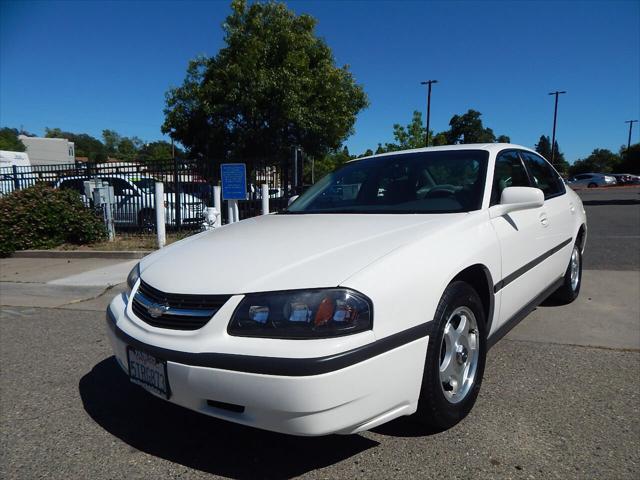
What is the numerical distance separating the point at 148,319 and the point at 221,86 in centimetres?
1565

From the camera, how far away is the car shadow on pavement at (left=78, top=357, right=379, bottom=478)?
2.16m

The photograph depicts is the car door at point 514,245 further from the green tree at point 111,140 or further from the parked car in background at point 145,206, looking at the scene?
the green tree at point 111,140

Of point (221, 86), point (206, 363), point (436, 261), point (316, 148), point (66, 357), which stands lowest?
point (66, 357)

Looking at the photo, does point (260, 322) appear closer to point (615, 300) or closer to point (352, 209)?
point (352, 209)

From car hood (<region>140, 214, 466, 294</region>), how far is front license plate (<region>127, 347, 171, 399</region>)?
0.32m

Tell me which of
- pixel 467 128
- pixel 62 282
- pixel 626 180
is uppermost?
pixel 467 128

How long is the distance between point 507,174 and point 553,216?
73cm

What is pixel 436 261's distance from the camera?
217 centimetres

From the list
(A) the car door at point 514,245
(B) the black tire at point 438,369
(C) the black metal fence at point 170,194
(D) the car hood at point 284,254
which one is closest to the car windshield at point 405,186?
(A) the car door at point 514,245

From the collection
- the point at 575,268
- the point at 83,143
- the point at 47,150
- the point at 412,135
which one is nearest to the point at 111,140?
the point at 83,143

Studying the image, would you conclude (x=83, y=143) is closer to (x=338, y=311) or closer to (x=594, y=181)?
(x=594, y=181)

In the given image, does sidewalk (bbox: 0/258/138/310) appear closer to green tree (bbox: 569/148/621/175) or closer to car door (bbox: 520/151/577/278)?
car door (bbox: 520/151/577/278)

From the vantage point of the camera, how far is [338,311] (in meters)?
1.83

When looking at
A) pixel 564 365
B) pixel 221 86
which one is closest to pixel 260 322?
pixel 564 365
